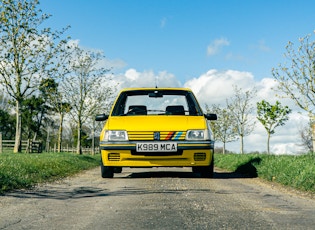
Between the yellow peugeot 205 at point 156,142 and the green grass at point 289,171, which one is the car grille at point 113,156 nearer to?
the yellow peugeot 205 at point 156,142

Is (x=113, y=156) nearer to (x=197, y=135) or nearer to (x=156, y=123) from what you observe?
(x=156, y=123)

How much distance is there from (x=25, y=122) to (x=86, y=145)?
18614mm

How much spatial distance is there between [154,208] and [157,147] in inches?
135

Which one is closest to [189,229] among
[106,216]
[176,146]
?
[106,216]

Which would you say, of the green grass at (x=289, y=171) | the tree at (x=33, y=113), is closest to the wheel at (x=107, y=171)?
the green grass at (x=289, y=171)

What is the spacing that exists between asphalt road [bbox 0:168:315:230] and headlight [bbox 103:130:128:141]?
1489 mm

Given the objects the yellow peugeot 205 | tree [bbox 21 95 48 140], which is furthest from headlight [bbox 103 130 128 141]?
tree [bbox 21 95 48 140]

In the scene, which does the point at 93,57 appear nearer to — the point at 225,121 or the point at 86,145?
the point at 225,121

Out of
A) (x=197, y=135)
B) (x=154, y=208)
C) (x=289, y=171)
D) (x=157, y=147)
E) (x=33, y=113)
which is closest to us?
(x=154, y=208)

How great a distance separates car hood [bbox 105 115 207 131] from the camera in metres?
8.38

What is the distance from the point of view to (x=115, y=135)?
27.7ft

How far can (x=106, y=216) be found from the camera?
438 centimetres

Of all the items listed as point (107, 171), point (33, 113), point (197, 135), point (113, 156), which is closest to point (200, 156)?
point (197, 135)

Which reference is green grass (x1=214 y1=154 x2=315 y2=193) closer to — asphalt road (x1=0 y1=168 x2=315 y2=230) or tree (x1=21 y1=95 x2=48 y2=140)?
asphalt road (x1=0 y1=168 x2=315 y2=230)
